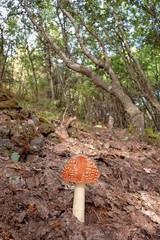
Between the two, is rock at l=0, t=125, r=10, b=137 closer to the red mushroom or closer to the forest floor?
the forest floor

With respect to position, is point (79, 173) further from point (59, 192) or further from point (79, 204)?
point (59, 192)

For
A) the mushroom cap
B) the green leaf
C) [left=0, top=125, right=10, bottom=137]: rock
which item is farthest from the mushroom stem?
[left=0, top=125, right=10, bottom=137]: rock

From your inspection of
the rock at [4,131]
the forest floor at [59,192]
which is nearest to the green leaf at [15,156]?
the forest floor at [59,192]

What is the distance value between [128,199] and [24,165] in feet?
6.61

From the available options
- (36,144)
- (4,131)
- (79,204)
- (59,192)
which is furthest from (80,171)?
(4,131)

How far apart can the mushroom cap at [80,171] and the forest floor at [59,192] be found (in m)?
0.61

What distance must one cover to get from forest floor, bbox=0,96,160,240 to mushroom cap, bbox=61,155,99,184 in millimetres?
605

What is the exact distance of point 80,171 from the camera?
12.3ft

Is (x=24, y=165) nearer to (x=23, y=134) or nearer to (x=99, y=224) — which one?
(x=23, y=134)

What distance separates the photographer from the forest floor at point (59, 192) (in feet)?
12.2

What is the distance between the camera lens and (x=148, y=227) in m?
4.17

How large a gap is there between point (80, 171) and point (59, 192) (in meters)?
0.96

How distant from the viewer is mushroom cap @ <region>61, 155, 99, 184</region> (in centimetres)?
373

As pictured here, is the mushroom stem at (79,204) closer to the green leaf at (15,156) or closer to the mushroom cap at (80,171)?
the mushroom cap at (80,171)
